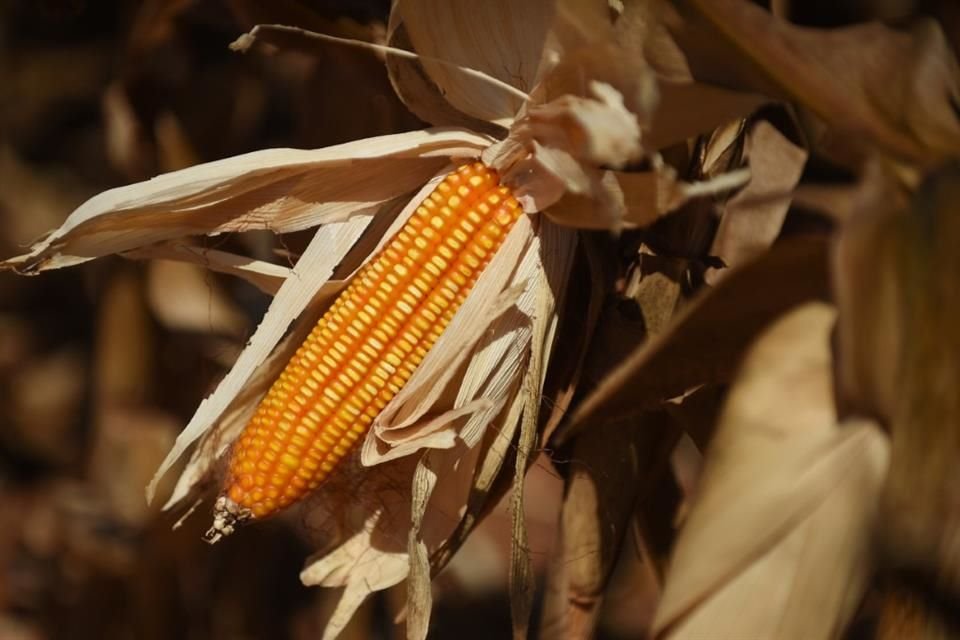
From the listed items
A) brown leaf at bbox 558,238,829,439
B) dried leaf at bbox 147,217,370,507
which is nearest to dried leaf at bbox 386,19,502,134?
dried leaf at bbox 147,217,370,507

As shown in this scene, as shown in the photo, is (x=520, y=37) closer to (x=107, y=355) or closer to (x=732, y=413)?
(x=732, y=413)

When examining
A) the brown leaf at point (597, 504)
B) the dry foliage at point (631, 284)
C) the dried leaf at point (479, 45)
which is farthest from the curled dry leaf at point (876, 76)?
the brown leaf at point (597, 504)

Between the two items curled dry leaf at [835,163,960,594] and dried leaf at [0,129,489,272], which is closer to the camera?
curled dry leaf at [835,163,960,594]

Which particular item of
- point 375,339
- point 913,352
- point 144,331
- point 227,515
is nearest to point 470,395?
point 375,339

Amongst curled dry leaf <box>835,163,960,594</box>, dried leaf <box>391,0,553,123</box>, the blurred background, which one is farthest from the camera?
the blurred background

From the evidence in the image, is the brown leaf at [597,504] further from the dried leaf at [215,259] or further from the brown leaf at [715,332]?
the dried leaf at [215,259]

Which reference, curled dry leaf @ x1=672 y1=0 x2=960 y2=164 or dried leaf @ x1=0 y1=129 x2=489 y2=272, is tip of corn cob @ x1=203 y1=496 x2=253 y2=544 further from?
curled dry leaf @ x1=672 y1=0 x2=960 y2=164

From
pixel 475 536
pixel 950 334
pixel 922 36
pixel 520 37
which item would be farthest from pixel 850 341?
pixel 475 536
